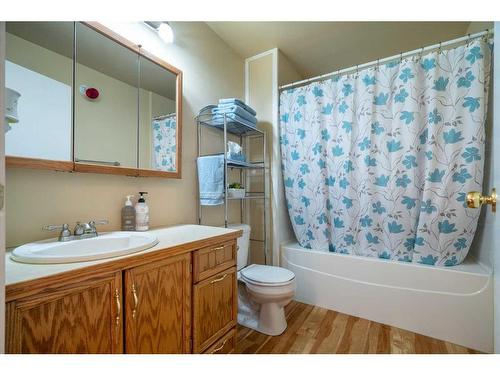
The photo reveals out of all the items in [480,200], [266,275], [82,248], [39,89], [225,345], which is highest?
[39,89]

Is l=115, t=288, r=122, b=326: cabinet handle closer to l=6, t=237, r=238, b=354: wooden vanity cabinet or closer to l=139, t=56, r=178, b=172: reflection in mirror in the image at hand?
l=6, t=237, r=238, b=354: wooden vanity cabinet

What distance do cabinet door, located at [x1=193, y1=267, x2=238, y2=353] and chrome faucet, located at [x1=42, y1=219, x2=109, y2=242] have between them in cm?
55

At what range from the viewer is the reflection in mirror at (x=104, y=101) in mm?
1084

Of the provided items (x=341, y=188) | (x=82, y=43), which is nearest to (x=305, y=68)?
(x=341, y=188)

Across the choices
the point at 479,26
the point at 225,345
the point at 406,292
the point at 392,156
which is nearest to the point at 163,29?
the point at 392,156

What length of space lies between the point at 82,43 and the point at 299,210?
189cm

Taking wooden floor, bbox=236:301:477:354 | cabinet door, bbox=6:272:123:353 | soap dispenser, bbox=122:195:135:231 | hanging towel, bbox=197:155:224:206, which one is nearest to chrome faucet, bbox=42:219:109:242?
soap dispenser, bbox=122:195:135:231

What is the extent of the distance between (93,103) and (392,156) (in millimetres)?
1975

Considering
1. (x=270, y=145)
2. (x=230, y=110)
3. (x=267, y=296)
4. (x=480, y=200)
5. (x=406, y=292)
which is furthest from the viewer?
(x=270, y=145)

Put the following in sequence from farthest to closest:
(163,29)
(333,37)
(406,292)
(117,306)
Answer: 1. (333,37)
2. (406,292)
3. (163,29)
4. (117,306)

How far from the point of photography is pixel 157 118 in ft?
4.70

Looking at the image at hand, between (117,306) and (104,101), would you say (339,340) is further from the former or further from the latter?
(104,101)

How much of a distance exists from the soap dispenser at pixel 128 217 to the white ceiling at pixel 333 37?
5.24ft
